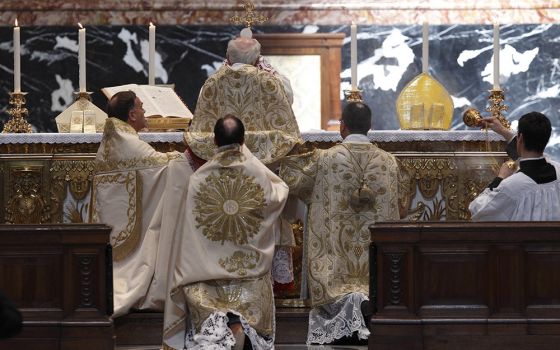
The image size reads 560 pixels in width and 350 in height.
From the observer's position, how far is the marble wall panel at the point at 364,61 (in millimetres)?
13914

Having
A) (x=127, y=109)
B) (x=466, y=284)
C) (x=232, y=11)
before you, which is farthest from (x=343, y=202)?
(x=232, y=11)

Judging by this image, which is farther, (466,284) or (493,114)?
(493,114)

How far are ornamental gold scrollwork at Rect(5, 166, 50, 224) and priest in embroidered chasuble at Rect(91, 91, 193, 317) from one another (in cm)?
58

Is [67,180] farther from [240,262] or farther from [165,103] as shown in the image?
[240,262]

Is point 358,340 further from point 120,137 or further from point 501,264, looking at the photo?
point 120,137

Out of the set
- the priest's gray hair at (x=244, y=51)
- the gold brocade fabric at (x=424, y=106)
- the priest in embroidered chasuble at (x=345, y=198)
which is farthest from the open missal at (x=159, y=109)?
the gold brocade fabric at (x=424, y=106)

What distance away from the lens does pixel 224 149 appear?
9.47 metres

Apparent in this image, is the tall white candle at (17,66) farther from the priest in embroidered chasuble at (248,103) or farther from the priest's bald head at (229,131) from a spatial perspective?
the priest's bald head at (229,131)

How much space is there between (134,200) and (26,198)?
36.4 inches

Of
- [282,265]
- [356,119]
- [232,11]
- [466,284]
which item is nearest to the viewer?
[466,284]

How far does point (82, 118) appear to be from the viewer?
36.6 feet

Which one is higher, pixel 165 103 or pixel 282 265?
pixel 165 103

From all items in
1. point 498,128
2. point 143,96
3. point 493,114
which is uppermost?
point 143,96

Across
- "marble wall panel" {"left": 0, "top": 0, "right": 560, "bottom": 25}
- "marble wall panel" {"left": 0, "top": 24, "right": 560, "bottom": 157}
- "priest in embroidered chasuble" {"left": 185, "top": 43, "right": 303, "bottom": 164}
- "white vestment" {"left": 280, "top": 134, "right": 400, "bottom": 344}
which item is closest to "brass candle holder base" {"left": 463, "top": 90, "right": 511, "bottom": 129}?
"white vestment" {"left": 280, "top": 134, "right": 400, "bottom": 344}
